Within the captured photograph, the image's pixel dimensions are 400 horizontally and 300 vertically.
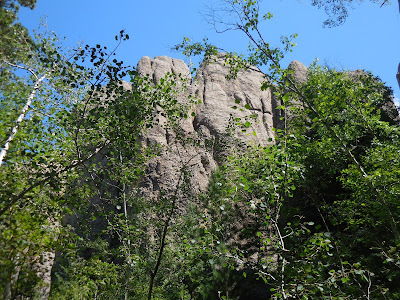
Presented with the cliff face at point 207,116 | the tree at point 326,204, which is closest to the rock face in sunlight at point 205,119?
the cliff face at point 207,116

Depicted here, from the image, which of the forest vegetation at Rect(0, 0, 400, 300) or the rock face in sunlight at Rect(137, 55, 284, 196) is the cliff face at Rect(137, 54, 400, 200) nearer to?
the rock face in sunlight at Rect(137, 55, 284, 196)

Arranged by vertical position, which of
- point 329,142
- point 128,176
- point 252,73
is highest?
point 252,73

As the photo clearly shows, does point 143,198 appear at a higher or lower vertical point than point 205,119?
lower

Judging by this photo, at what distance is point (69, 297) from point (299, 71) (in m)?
28.8

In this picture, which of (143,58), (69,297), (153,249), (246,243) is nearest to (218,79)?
(143,58)

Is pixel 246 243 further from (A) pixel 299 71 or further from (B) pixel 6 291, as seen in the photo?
(A) pixel 299 71

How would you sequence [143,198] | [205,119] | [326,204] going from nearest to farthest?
[143,198] → [326,204] → [205,119]

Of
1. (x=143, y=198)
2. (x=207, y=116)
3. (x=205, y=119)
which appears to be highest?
(x=207, y=116)

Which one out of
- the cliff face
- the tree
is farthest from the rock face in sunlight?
the tree

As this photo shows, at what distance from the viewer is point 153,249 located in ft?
48.6

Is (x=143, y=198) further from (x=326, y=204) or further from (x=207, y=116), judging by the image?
(x=207, y=116)

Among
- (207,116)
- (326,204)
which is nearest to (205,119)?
(207,116)

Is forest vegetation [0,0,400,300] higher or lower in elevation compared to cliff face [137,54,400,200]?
lower

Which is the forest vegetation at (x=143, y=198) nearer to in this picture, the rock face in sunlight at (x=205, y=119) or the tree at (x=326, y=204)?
the tree at (x=326, y=204)
